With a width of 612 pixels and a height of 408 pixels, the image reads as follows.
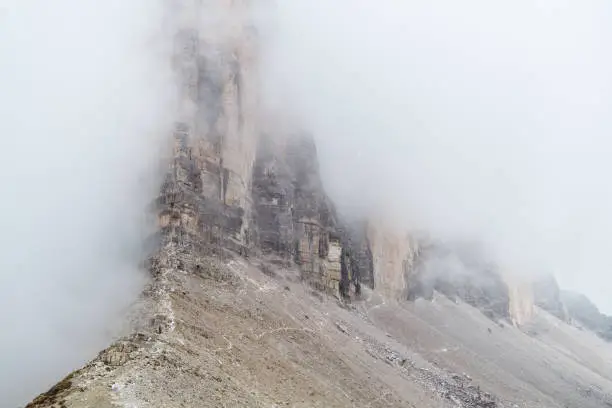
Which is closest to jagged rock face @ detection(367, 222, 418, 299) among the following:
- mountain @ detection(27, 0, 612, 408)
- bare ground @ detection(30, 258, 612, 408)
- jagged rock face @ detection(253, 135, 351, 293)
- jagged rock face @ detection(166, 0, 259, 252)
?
mountain @ detection(27, 0, 612, 408)

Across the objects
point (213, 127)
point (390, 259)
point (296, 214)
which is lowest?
point (390, 259)

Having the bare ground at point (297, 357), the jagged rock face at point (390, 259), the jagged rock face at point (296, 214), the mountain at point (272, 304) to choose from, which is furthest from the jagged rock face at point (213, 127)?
the jagged rock face at point (390, 259)

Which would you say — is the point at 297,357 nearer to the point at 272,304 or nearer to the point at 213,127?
the point at 272,304

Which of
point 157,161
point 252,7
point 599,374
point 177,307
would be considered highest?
point 252,7

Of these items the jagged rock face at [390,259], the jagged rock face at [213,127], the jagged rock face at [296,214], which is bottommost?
the jagged rock face at [390,259]

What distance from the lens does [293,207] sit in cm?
14825

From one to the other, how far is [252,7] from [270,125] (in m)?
31.5

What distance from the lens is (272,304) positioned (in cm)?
10269

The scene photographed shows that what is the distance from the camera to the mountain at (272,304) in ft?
219

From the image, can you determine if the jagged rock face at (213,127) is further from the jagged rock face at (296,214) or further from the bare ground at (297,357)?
the bare ground at (297,357)

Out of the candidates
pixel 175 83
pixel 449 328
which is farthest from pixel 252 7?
pixel 449 328

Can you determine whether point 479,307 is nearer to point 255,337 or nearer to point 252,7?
point 252,7

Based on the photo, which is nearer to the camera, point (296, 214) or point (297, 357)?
point (297, 357)

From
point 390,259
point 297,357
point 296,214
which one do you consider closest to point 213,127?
point 296,214
